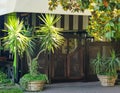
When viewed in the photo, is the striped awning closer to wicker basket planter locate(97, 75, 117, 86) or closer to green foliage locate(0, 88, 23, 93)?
green foliage locate(0, 88, 23, 93)

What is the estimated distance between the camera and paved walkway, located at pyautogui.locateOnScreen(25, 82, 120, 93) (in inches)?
483

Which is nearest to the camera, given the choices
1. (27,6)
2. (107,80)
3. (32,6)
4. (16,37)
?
(16,37)

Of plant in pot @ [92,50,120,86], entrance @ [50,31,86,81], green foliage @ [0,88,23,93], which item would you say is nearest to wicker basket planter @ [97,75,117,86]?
plant in pot @ [92,50,120,86]

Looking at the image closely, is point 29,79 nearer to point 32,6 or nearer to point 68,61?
point 68,61

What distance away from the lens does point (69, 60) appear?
46.5ft

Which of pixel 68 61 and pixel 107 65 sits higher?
pixel 68 61

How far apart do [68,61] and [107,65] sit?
1.70m

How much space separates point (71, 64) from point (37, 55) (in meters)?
1.71

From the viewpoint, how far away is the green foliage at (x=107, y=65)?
13.2 metres

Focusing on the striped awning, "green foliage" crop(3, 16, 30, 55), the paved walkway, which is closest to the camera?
"green foliage" crop(3, 16, 30, 55)

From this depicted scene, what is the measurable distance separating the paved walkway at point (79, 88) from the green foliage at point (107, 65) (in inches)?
22.6

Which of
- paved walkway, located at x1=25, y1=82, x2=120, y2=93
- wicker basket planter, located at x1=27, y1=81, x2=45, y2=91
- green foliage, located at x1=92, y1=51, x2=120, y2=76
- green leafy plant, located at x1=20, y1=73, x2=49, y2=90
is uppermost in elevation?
green foliage, located at x1=92, y1=51, x2=120, y2=76

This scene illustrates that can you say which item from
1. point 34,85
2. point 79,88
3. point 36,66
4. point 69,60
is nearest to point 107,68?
point 79,88

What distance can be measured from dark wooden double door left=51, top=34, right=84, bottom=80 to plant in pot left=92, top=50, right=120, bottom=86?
3.31ft
